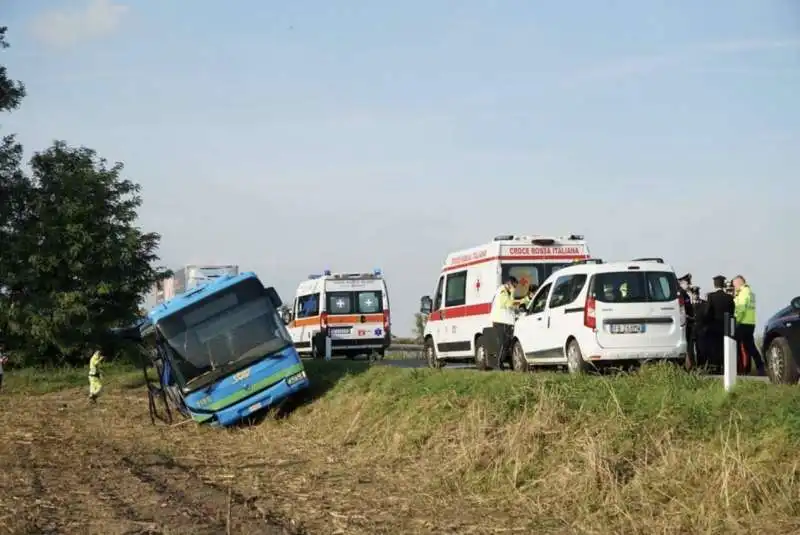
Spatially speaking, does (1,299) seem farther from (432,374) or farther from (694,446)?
(694,446)

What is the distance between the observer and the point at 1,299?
1442 inches

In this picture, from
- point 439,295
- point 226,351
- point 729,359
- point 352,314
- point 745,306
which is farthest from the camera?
point 352,314

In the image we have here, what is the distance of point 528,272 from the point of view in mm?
22312

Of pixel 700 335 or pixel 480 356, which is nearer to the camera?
pixel 700 335

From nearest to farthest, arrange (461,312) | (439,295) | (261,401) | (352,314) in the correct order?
(261,401), (461,312), (439,295), (352,314)

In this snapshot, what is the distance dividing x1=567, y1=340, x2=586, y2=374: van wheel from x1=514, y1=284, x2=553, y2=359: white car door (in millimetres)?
820

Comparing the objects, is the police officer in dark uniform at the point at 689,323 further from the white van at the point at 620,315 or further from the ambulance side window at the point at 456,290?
the ambulance side window at the point at 456,290

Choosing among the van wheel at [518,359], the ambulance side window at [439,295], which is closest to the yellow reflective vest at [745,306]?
the van wheel at [518,359]

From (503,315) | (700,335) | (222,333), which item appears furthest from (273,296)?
(700,335)

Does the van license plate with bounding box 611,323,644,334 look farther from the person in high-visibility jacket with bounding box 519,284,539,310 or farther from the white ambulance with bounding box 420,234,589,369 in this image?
the white ambulance with bounding box 420,234,589,369

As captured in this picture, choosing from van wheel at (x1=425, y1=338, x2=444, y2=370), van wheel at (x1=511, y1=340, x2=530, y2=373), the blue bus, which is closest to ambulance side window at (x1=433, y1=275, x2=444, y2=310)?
van wheel at (x1=425, y1=338, x2=444, y2=370)

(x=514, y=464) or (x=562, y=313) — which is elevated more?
(x=562, y=313)

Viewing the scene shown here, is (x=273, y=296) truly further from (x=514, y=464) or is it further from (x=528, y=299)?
(x=514, y=464)

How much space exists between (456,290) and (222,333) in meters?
6.42
